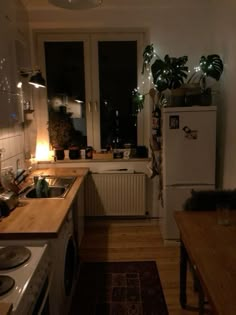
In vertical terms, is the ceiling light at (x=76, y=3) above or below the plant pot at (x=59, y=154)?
above

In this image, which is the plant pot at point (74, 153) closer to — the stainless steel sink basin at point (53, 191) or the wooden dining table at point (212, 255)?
the stainless steel sink basin at point (53, 191)

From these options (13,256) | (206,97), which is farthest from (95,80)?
(13,256)

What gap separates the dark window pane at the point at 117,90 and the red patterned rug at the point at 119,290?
171 centimetres

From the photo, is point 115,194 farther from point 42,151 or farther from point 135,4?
point 135,4

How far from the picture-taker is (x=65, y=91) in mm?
3938

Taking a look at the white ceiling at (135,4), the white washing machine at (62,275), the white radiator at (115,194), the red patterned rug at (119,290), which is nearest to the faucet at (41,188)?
the white washing machine at (62,275)

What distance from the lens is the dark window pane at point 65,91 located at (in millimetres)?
3865

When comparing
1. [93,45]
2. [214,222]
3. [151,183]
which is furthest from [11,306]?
[93,45]

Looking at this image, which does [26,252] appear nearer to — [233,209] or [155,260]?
[233,209]

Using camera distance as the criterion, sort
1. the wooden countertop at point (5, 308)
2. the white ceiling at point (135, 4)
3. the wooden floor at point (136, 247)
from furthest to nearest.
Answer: the white ceiling at point (135, 4), the wooden floor at point (136, 247), the wooden countertop at point (5, 308)

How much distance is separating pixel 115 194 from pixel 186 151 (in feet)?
3.72

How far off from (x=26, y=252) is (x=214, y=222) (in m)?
1.22

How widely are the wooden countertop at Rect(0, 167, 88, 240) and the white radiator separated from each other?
1118mm

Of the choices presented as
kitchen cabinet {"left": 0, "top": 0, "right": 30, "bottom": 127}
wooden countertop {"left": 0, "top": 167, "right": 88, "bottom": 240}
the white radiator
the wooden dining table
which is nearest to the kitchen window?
the white radiator
